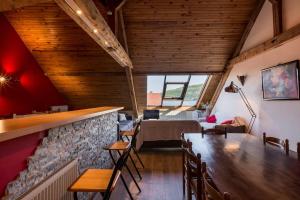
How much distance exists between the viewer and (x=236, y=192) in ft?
4.41

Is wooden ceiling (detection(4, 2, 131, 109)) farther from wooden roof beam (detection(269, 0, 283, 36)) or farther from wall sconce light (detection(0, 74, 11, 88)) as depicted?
wooden roof beam (detection(269, 0, 283, 36))

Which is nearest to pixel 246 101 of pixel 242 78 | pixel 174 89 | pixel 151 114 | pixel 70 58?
pixel 242 78

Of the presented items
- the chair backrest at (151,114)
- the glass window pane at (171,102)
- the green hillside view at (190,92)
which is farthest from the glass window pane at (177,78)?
the chair backrest at (151,114)

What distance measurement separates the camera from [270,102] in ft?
15.7

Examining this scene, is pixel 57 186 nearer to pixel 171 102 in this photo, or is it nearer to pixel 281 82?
pixel 281 82

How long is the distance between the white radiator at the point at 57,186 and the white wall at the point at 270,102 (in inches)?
146

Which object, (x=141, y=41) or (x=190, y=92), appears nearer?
(x=141, y=41)

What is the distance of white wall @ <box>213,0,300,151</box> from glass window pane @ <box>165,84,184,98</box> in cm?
206

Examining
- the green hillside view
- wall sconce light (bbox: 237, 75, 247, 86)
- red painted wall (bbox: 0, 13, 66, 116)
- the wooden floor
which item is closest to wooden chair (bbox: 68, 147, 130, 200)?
the wooden floor

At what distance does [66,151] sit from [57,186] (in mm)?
421

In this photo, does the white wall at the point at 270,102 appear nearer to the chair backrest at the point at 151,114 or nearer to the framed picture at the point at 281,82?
the framed picture at the point at 281,82

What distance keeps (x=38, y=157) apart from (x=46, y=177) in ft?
0.64

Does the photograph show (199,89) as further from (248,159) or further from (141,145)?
(248,159)

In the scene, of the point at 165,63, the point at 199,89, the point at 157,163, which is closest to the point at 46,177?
the point at 157,163
